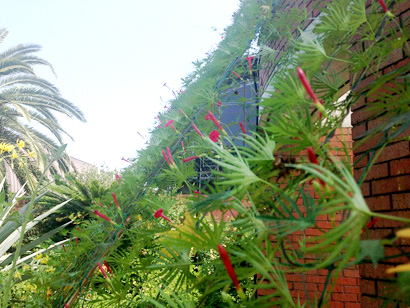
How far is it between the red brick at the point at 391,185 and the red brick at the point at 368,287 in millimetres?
365

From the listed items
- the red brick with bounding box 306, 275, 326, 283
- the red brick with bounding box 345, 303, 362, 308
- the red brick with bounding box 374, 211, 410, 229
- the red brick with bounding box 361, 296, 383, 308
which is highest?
the red brick with bounding box 374, 211, 410, 229

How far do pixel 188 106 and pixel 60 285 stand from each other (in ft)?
4.36

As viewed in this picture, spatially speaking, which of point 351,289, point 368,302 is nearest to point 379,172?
point 368,302

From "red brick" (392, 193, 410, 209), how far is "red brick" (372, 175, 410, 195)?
0.08 ft

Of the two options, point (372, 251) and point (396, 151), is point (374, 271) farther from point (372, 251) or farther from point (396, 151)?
point (372, 251)

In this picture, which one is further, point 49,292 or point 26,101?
point 26,101

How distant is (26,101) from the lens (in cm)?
1003

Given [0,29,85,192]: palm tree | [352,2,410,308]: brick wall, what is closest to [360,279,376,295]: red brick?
[352,2,410,308]: brick wall

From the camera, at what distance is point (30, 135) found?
987cm

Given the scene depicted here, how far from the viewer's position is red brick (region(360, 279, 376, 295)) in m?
1.49

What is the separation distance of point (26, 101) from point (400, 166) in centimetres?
1036

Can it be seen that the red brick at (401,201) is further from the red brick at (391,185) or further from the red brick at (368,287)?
the red brick at (368,287)

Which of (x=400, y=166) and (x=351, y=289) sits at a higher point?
(x=400, y=166)

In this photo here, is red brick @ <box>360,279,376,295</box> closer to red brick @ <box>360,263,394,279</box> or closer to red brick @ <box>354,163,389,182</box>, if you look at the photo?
red brick @ <box>360,263,394,279</box>
